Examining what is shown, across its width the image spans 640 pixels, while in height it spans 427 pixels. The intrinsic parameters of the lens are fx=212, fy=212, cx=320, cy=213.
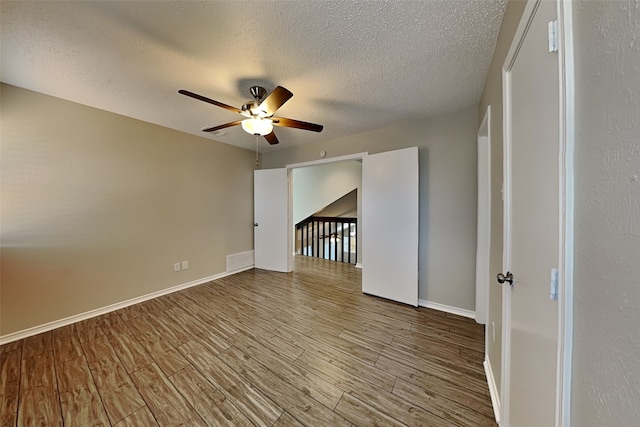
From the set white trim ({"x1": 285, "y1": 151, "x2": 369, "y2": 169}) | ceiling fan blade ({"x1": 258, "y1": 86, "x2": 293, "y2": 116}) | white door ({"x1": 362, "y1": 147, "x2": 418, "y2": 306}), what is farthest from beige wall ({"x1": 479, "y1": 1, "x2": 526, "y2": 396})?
white trim ({"x1": 285, "y1": 151, "x2": 369, "y2": 169})

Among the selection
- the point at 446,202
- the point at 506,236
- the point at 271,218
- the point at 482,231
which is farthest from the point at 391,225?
the point at 271,218

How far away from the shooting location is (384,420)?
4.05 feet

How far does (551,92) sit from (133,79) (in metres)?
2.73

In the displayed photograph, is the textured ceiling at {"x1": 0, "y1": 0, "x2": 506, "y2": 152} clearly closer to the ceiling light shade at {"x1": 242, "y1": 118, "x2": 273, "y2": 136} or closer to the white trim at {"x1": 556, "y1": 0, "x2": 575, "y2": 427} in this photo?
the ceiling light shade at {"x1": 242, "y1": 118, "x2": 273, "y2": 136}

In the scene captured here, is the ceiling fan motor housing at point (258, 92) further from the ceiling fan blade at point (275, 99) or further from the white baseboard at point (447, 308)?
the white baseboard at point (447, 308)

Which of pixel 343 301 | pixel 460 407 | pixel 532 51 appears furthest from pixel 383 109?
pixel 460 407

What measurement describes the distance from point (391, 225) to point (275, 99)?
194 cm

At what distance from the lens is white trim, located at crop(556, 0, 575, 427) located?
22.8 inches

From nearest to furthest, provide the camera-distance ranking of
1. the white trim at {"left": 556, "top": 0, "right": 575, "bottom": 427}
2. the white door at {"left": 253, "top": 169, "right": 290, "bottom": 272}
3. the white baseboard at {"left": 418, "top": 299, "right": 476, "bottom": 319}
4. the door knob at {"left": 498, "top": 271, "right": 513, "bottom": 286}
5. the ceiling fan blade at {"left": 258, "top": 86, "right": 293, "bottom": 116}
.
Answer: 1. the white trim at {"left": 556, "top": 0, "right": 575, "bottom": 427}
2. the door knob at {"left": 498, "top": 271, "right": 513, "bottom": 286}
3. the ceiling fan blade at {"left": 258, "top": 86, "right": 293, "bottom": 116}
4. the white baseboard at {"left": 418, "top": 299, "right": 476, "bottom": 319}
5. the white door at {"left": 253, "top": 169, "right": 290, "bottom": 272}

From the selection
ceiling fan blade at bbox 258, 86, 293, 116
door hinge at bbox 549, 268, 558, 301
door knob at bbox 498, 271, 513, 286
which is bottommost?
door knob at bbox 498, 271, 513, 286

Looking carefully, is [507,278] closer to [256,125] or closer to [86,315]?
[256,125]

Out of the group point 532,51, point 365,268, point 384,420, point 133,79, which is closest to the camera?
point 532,51

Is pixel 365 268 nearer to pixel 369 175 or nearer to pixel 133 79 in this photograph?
pixel 369 175

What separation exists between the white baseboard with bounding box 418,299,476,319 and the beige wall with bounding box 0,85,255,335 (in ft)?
10.3
